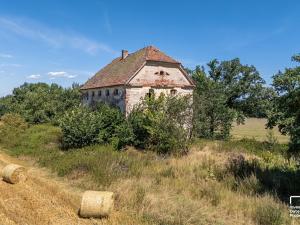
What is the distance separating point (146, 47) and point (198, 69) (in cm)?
1147

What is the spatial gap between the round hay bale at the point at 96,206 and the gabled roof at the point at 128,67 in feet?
59.9

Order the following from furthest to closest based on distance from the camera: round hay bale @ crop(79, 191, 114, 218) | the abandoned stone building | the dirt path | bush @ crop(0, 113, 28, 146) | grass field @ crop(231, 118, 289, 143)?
grass field @ crop(231, 118, 289, 143) < the abandoned stone building < bush @ crop(0, 113, 28, 146) < round hay bale @ crop(79, 191, 114, 218) < the dirt path

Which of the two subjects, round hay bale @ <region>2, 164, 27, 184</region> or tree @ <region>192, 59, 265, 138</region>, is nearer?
round hay bale @ <region>2, 164, 27, 184</region>

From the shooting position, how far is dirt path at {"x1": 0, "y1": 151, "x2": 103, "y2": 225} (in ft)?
29.8

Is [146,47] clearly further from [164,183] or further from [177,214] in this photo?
[177,214]

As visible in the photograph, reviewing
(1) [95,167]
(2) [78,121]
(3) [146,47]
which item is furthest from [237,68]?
(1) [95,167]

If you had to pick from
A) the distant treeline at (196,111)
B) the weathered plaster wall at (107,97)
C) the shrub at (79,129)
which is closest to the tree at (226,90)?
the distant treeline at (196,111)

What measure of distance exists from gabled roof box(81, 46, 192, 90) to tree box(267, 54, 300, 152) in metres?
17.9

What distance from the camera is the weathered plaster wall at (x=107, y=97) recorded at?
92.2 ft

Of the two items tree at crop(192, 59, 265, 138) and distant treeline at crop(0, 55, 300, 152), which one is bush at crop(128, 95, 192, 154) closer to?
distant treeline at crop(0, 55, 300, 152)

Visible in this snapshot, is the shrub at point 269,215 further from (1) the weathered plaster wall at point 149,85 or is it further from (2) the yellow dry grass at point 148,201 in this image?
(1) the weathered plaster wall at point 149,85

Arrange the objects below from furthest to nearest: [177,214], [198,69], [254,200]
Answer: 1. [198,69]
2. [254,200]
3. [177,214]

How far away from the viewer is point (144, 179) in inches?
534

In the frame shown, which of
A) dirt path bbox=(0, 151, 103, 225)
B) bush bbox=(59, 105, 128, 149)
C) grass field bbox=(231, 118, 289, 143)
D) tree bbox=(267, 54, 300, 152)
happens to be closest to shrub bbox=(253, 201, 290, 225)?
tree bbox=(267, 54, 300, 152)
